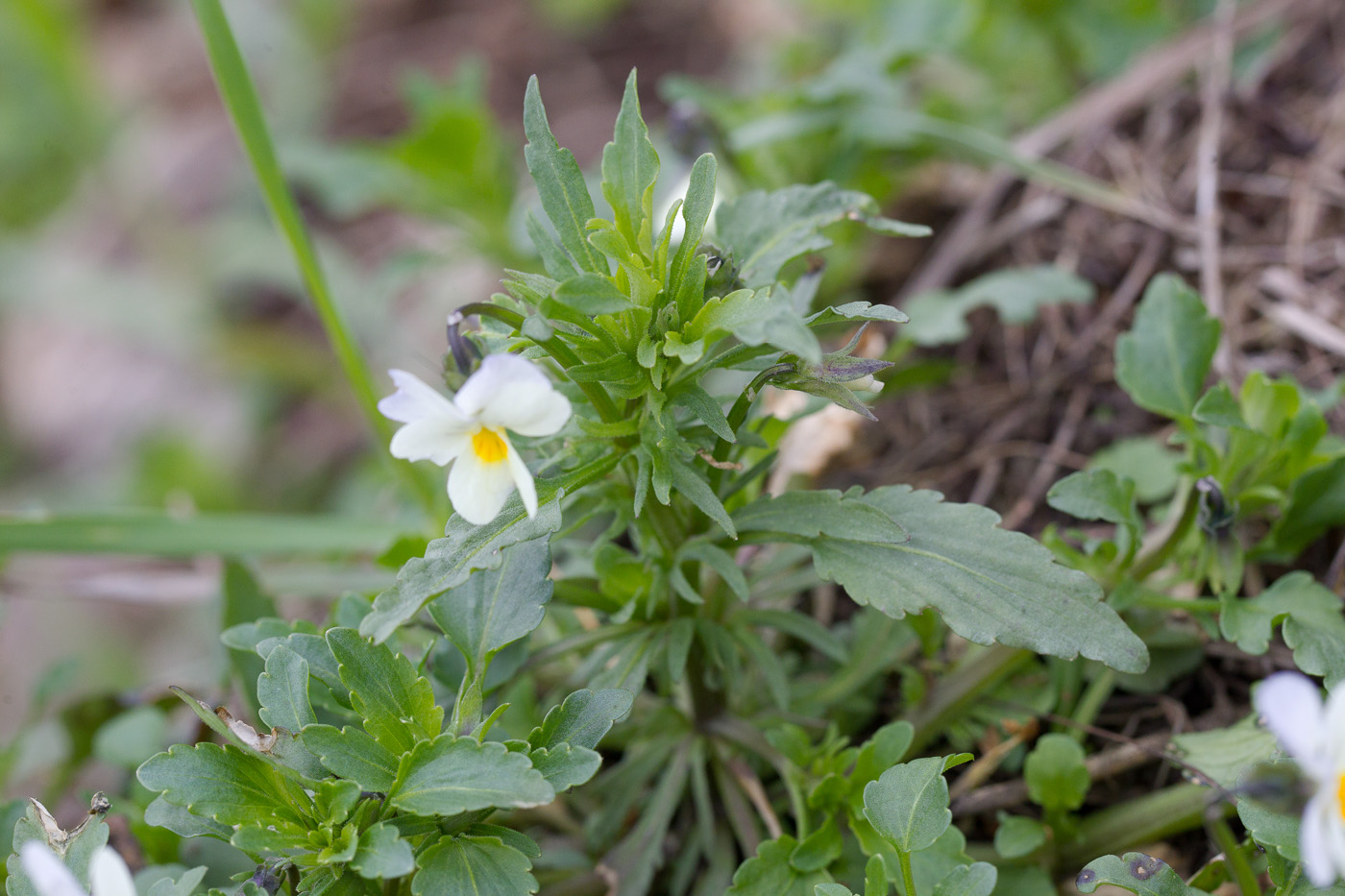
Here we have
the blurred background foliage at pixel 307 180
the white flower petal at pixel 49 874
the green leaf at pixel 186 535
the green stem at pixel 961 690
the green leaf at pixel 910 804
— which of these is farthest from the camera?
the blurred background foliage at pixel 307 180

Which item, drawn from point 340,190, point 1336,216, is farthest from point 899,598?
point 340,190

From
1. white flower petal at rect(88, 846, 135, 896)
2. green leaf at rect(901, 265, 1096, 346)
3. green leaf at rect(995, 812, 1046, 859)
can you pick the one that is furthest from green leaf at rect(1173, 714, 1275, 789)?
white flower petal at rect(88, 846, 135, 896)

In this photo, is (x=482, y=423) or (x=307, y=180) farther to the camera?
(x=307, y=180)

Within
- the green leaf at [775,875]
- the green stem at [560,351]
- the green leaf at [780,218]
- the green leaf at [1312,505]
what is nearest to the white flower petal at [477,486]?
the green stem at [560,351]

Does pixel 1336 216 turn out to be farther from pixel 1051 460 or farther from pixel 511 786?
pixel 511 786

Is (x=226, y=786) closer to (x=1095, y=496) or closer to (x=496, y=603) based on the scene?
(x=496, y=603)

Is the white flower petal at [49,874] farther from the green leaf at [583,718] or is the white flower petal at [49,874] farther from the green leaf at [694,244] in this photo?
the green leaf at [694,244]

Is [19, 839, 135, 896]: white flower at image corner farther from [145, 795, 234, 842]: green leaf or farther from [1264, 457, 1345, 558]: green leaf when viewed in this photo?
[1264, 457, 1345, 558]: green leaf

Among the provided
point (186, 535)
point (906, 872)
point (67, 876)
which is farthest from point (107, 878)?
point (186, 535)
